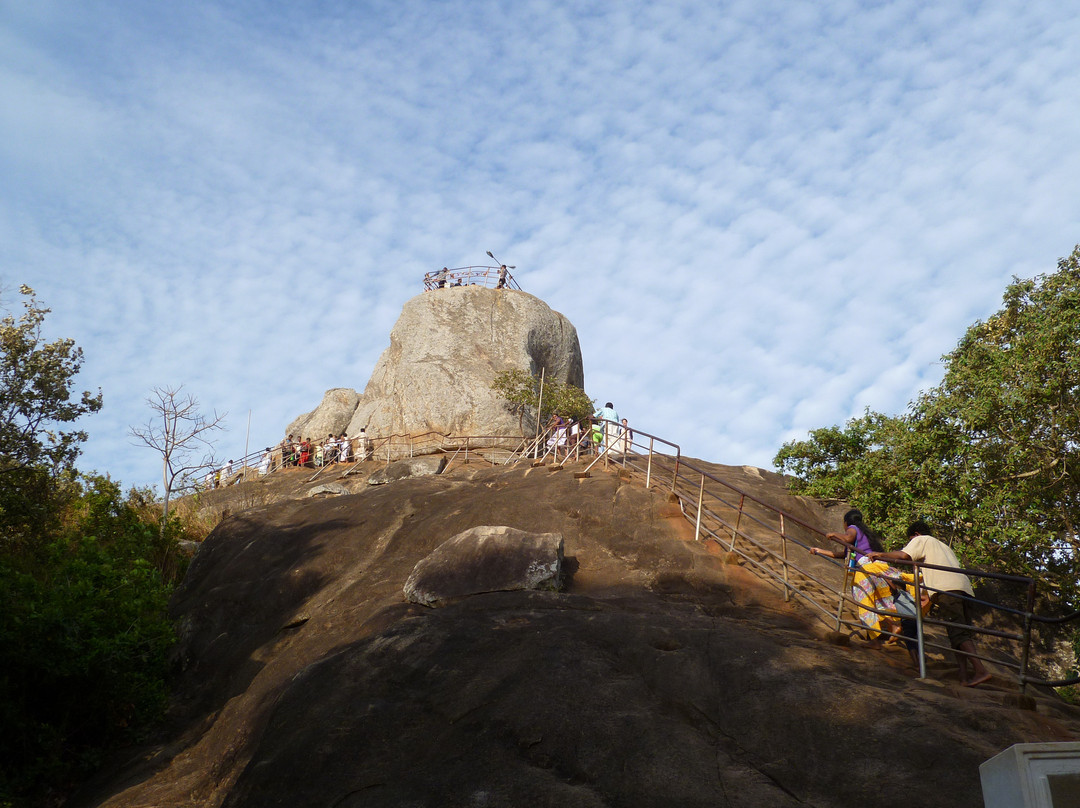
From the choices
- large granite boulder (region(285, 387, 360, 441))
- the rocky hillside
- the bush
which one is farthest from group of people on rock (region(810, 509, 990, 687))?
large granite boulder (region(285, 387, 360, 441))

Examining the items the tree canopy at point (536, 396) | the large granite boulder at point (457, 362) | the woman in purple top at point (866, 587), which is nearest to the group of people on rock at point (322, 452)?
the large granite boulder at point (457, 362)

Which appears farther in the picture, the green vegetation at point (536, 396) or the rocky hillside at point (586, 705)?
the green vegetation at point (536, 396)

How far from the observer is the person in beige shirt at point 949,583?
8.70 meters

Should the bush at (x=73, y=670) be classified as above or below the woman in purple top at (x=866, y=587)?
below

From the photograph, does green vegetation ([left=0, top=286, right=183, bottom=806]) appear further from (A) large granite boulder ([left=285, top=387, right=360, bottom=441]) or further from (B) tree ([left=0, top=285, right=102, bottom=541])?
(A) large granite boulder ([left=285, top=387, right=360, bottom=441])

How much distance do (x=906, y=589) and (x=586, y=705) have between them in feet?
12.9

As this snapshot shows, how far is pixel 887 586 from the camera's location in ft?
32.4

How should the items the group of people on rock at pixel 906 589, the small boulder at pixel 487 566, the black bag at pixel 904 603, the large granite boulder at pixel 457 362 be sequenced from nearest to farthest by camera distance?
the group of people on rock at pixel 906 589 → the black bag at pixel 904 603 → the small boulder at pixel 487 566 → the large granite boulder at pixel 457 362

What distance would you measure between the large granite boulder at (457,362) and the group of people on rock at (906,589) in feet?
98.7

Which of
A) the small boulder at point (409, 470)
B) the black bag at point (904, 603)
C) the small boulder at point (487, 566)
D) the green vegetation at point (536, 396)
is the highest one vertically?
the green vegetation at point (536, 396)

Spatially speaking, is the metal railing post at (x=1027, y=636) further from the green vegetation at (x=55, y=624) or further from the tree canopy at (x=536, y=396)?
the tree canopy at (x=536, y=396)

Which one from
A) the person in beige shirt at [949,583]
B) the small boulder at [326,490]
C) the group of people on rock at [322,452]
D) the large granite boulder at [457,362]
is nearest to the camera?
the person in beige shirt at [949,583]

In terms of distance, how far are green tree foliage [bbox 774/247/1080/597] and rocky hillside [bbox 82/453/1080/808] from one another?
614cm

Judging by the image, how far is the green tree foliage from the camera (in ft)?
50.4
